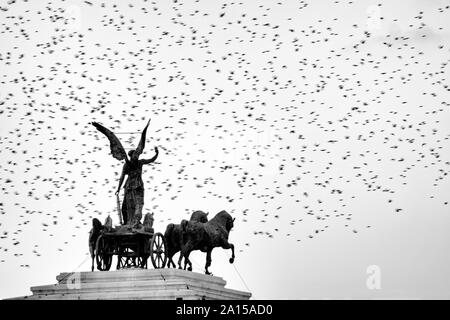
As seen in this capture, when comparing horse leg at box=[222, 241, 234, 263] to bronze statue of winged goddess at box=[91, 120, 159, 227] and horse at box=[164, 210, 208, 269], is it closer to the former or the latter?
horse at box=[164, 210, 208, 269]

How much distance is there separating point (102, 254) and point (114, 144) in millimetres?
4051

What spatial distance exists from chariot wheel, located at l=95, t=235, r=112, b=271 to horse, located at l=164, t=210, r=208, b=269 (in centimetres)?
232

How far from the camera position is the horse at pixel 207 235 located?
1984 inches

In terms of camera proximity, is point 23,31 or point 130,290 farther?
point 130,290

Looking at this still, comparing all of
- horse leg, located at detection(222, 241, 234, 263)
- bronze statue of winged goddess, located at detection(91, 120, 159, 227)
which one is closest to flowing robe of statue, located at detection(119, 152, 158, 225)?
bronze statue of winged goddess, located at detection(91, 120, 159, 227)

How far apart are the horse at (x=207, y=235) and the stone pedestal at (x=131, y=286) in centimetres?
91

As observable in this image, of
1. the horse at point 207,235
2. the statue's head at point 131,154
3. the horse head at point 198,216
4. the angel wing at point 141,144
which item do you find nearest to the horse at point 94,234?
the statue's head at point 131,154

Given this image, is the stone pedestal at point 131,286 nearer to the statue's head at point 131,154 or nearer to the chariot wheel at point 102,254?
the chariot wheel at point 102,254

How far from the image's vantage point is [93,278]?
166ft

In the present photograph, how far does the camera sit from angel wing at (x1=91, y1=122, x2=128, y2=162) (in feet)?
172

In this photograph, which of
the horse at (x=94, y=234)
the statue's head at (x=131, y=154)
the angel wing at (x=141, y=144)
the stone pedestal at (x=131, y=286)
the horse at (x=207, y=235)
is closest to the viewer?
the stone pedestal at (x=131, y=286)
